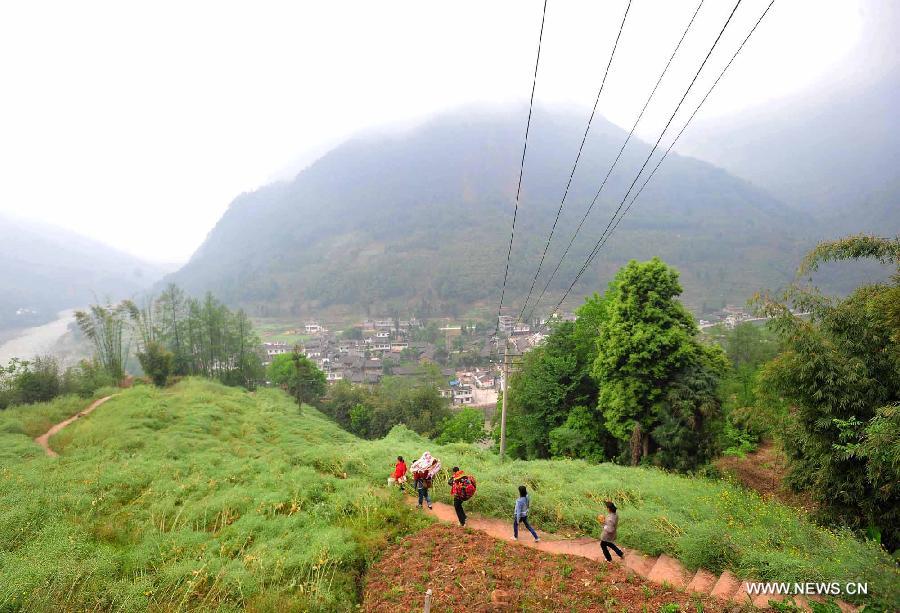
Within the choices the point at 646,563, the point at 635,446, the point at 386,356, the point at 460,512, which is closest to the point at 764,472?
the point at 635,446

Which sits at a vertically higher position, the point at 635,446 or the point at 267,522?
the point at 267,522

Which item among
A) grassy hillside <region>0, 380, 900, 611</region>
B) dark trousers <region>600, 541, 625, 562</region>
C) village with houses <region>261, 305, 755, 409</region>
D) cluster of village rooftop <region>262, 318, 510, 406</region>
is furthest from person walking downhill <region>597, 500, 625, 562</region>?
village with houses <region>261, 305, 755, 409</region>

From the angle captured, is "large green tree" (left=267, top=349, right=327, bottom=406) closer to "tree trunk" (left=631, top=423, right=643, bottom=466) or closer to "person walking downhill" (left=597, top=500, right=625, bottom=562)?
"tree trunk" (left=631, top=423, right=643, bottom=466)

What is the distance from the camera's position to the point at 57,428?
64.9 ft

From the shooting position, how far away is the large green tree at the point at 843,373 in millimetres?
8328

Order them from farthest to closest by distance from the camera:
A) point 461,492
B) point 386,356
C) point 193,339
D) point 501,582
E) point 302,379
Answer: point 386,356
point 302,379
point 193,339
point 461,492
point 501,582

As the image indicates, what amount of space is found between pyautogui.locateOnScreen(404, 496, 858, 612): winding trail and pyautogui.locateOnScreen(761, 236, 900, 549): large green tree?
411cm

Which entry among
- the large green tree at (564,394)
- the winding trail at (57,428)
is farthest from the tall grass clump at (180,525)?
the large green tree at (564,394)

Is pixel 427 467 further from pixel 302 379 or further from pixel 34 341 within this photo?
pixel 34 341

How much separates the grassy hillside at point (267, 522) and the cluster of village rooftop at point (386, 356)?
154 feet

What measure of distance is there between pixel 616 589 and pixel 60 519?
11.7 metres

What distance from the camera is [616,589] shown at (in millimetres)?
6422

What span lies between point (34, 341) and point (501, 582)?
466ft

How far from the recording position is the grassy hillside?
6457 mm
